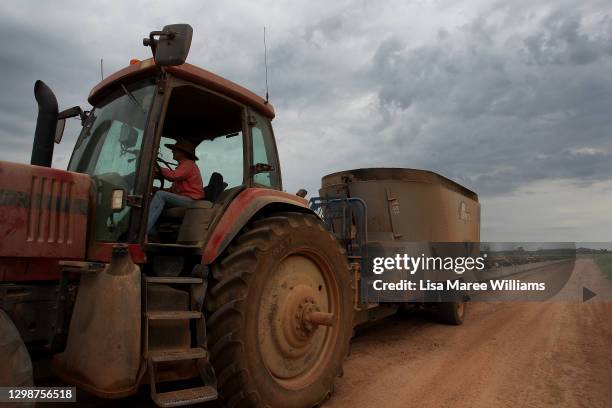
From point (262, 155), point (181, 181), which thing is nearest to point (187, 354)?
point (181, 181)

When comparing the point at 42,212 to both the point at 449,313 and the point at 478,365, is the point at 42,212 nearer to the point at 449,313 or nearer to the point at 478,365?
the point at 478,365

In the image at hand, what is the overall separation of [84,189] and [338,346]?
242 centimetres

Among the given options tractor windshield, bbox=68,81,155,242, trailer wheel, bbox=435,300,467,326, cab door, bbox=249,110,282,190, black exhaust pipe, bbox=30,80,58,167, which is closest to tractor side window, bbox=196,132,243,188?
cab door, bbox=249,110,282,190

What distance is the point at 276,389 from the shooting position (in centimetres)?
333

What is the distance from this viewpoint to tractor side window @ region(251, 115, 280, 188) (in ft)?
13.1

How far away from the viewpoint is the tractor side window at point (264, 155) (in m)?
3.98

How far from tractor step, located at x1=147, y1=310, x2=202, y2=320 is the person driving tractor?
0.70m

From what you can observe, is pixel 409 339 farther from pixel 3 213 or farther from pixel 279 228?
pixel 3 213

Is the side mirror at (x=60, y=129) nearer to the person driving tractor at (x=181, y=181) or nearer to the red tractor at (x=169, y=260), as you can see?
the red tractor at (x=169, y=260)

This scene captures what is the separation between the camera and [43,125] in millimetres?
3180

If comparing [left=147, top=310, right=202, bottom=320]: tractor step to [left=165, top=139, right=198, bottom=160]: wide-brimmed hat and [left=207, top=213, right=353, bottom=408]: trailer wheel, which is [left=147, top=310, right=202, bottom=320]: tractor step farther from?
[left=165, top=139, right=198, bottom=160]: wide-brimmed hat

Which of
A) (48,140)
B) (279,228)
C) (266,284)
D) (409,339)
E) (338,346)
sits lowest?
(409,339)

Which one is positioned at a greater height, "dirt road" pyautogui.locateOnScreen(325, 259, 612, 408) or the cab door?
the cab door

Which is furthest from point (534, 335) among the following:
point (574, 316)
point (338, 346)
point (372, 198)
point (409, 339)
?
point (338, 346)
